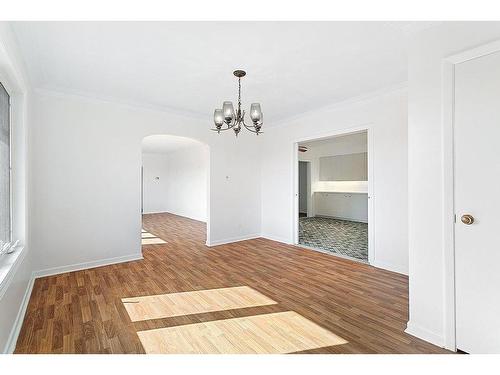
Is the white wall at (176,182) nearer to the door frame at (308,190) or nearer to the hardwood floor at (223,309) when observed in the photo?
the door frame at (308,190)

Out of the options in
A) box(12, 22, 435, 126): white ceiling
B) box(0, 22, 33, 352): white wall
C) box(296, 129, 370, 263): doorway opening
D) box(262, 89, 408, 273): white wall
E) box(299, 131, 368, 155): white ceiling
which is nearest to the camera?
box(0, 22, 33, 352): white wall

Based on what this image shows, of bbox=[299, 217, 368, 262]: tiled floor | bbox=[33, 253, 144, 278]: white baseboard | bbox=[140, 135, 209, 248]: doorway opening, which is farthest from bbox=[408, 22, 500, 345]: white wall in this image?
bbox=[140, 135, 209, 248]: doorway opening

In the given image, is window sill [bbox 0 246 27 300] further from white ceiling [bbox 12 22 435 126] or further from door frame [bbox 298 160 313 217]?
door frame [bbox 298 160 313 217]

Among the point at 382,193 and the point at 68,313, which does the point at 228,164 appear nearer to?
the point at 382,193

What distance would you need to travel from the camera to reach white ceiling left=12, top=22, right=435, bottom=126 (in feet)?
7.41

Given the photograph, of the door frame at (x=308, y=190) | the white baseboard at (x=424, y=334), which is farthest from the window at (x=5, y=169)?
the door frame at (x=308, y=190)

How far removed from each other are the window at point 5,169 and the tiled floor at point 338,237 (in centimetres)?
459

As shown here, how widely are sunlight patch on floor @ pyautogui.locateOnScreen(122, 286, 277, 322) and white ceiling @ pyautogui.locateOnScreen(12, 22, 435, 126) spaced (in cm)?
266

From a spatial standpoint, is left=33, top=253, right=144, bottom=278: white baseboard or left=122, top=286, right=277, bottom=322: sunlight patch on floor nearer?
left=122, top=286, right=277, bottom=322: sunlight patch on floor

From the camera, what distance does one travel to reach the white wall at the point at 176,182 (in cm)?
919

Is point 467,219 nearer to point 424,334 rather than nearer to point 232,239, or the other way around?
point 424,334

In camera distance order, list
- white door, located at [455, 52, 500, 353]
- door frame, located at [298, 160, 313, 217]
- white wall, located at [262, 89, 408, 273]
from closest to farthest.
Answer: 1. white door, located at [455, 52, 500, 353]
2. white wall, located at [262, 89, 408, 273]
3. door frame, located at [298, 160, 313, 217]

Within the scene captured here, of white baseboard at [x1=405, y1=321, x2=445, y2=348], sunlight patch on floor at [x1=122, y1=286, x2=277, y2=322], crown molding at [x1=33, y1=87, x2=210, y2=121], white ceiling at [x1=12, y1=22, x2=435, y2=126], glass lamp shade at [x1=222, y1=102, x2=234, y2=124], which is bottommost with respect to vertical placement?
sunlight patch on floor at [x1=122, y1=286, x2=277, y2=322]
